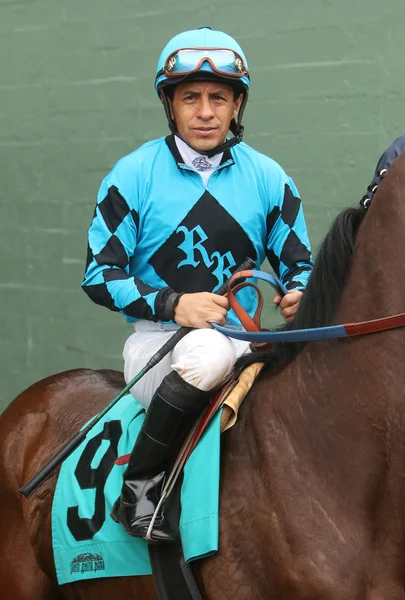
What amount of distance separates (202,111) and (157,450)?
1.16m

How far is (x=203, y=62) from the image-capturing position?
319 centimetres

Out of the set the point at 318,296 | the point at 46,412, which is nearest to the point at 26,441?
the point at 46,412

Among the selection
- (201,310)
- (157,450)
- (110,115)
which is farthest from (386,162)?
(110,115)

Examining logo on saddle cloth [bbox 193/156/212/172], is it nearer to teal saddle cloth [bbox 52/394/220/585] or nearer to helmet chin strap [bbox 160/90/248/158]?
helmet chin strap [bbox 160/90/248/158]

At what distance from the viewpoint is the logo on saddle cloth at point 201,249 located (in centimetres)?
325

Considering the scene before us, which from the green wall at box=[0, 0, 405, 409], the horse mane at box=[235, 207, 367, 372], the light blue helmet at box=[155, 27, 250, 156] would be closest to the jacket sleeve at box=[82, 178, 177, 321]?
the light blue helmet at box=[155, 27, 250, 156]

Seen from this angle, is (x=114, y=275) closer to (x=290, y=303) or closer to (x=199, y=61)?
(x=290, y=303)

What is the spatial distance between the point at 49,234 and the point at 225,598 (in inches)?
153

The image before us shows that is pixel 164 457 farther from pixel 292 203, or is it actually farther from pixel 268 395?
pixel 292 203

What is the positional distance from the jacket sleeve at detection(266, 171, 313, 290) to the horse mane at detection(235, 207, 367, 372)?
56cm

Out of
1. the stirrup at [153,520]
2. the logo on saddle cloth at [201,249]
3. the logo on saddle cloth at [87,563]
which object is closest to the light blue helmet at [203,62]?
the logo on saddle cloth at [201,249]

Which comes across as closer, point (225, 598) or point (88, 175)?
point (225, 598)

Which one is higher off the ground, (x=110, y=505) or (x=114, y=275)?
(x=114, y=275)

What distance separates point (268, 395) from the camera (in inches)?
114
